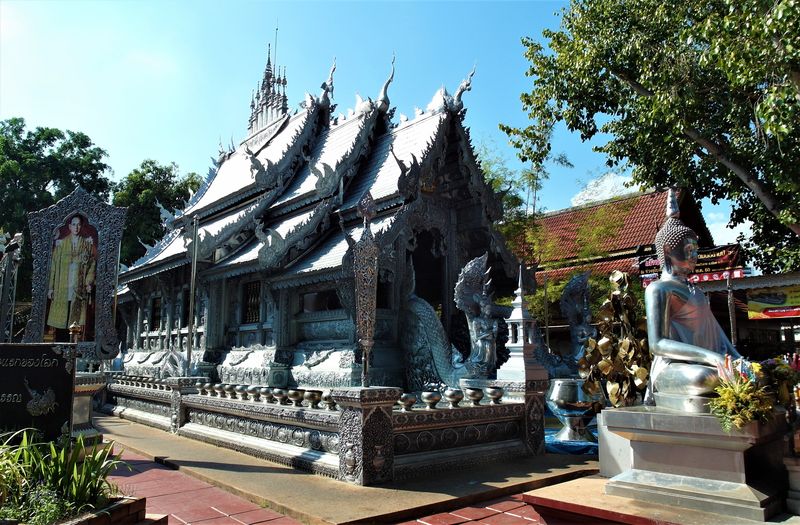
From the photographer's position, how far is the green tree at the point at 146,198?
2802cm

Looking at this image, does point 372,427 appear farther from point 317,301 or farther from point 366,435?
point 317,301

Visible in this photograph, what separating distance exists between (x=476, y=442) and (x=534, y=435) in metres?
0.97

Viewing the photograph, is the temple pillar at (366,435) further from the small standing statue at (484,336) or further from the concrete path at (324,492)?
the small standing statue at (484,336)

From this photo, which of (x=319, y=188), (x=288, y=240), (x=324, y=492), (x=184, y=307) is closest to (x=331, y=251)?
(x=288, y=240)

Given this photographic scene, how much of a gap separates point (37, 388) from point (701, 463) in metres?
5.39

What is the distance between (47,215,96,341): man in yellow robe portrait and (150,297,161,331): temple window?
5.51m

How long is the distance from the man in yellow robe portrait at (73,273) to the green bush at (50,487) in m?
6.55

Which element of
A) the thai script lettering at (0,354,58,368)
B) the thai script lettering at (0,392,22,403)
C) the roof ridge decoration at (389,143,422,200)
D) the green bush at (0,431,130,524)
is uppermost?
the roof ridge decoration at (389,143,422,200)

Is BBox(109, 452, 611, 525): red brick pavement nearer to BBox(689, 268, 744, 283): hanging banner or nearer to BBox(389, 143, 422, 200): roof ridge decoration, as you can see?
BBox(389, 143, 422, 200): roof ridge decoration

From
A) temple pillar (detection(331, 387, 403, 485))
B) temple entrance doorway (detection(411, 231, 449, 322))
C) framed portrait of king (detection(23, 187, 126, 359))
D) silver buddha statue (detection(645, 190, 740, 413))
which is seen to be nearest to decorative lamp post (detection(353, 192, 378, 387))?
temple pillar (detection(331, 387, 403, 485))

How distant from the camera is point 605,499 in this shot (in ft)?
11.0

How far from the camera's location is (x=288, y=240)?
998 cm

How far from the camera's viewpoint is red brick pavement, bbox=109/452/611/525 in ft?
15.4

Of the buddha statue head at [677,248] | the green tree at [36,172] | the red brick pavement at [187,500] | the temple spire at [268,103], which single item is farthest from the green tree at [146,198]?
the buddha statue head at [677,248]
